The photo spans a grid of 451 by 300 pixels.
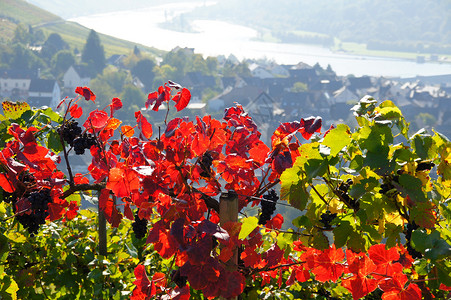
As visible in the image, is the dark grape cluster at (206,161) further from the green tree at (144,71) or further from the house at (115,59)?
the house at (115,59)

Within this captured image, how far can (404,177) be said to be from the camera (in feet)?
4.23

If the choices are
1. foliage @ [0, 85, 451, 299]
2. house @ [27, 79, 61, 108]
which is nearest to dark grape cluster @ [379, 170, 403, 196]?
foliage @ [0, 85, 451, 299]

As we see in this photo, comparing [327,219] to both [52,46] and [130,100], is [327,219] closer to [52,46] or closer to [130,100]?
[130,100]

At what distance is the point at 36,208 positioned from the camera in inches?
60.7

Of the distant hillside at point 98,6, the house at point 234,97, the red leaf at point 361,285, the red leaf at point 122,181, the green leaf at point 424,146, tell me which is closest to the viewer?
the green leaf at point 424,146

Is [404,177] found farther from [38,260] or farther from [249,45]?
[249,45]

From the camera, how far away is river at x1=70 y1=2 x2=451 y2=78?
392 ft

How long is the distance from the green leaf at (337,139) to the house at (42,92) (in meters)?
63.2

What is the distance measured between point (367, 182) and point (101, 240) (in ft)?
4.47

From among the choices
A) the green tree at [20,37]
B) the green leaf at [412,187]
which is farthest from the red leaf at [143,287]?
the green tree at [20,37]

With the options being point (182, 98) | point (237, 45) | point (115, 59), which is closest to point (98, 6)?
point (237, 45)

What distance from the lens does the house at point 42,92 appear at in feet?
201

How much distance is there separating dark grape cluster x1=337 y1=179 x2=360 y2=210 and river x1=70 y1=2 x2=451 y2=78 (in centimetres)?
11456

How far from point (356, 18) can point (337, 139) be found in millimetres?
169610
